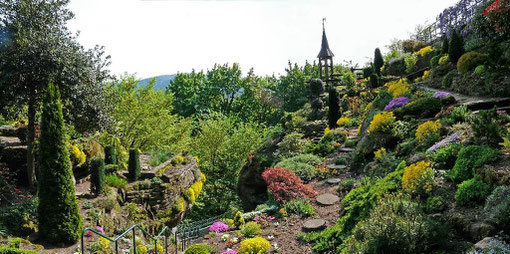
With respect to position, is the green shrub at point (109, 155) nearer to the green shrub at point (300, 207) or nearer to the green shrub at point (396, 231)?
the green shrub at point (300, 207)

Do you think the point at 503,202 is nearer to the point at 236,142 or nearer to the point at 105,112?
the point at 105,112

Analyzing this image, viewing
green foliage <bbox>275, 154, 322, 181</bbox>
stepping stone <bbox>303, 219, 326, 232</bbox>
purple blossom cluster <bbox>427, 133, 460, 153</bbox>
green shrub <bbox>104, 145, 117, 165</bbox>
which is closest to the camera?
purple blossom cluster <bbox>427, 133, 460, 153</bbox>

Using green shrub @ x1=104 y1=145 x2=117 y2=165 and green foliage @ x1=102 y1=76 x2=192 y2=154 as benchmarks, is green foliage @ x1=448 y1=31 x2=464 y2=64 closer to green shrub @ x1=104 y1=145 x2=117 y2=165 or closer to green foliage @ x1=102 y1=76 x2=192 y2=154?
green shrub @ x1=104 y1=145 x2=117 y2=165

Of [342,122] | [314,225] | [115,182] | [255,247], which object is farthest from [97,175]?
[342,122]

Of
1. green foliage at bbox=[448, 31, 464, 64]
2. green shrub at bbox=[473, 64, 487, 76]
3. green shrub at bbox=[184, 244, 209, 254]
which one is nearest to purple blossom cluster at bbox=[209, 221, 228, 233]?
green shrub at bbox=[184, 244, 209, 254]

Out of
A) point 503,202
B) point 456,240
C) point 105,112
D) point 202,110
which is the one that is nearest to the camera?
point 503,202

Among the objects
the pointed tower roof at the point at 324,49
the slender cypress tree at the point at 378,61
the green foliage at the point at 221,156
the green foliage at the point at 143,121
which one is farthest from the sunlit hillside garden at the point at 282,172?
the pointed tower roof at the point at 324,49

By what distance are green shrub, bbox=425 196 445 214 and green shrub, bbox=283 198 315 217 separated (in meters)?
3.70

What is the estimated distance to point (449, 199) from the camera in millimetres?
5973

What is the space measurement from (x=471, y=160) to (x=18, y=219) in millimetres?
10881

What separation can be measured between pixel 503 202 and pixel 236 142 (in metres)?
20.9

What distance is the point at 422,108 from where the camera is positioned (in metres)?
11.4

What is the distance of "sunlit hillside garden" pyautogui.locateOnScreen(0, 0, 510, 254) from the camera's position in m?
5.55

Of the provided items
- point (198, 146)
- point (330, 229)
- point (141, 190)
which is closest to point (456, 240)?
point (330, 229)
